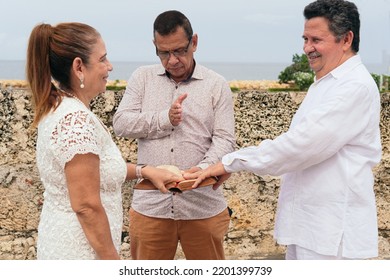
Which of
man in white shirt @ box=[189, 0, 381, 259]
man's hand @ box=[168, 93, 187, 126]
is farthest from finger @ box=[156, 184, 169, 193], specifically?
man in white shirt @ box=[189, 0, 381, 259]

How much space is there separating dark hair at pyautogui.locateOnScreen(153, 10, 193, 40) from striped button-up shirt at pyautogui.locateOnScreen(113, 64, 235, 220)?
0.91ft

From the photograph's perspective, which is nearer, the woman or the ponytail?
the woman

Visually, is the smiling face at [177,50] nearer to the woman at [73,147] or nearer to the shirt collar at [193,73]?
the shirt collar at [193,73]

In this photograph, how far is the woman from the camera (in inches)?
103

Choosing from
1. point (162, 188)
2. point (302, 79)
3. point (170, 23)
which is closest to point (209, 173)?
point (162, 188)

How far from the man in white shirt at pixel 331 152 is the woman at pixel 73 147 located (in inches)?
29.0

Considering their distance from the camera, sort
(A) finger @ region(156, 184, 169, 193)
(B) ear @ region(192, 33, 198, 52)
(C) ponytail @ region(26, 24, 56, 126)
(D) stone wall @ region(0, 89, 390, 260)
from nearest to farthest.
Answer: (C) ponytail @ region(26, 24, 56, 126) < (A) finger @ region(156, 184, 169, 193) < (B) ear @ region(192, 33, 198, 52) < (D) stone wall @ region(0, 89, 390, 260)

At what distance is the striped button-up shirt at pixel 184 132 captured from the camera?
365 cm

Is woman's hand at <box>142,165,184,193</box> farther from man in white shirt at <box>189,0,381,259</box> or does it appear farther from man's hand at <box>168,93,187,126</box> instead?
man in white shirt at <box>189,0,381,259</box>

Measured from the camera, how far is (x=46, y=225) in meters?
2.79

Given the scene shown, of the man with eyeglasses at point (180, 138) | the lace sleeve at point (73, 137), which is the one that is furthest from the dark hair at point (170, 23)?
the lace sleeve at point (73, 137)

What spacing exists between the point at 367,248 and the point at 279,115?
6.27 ft
